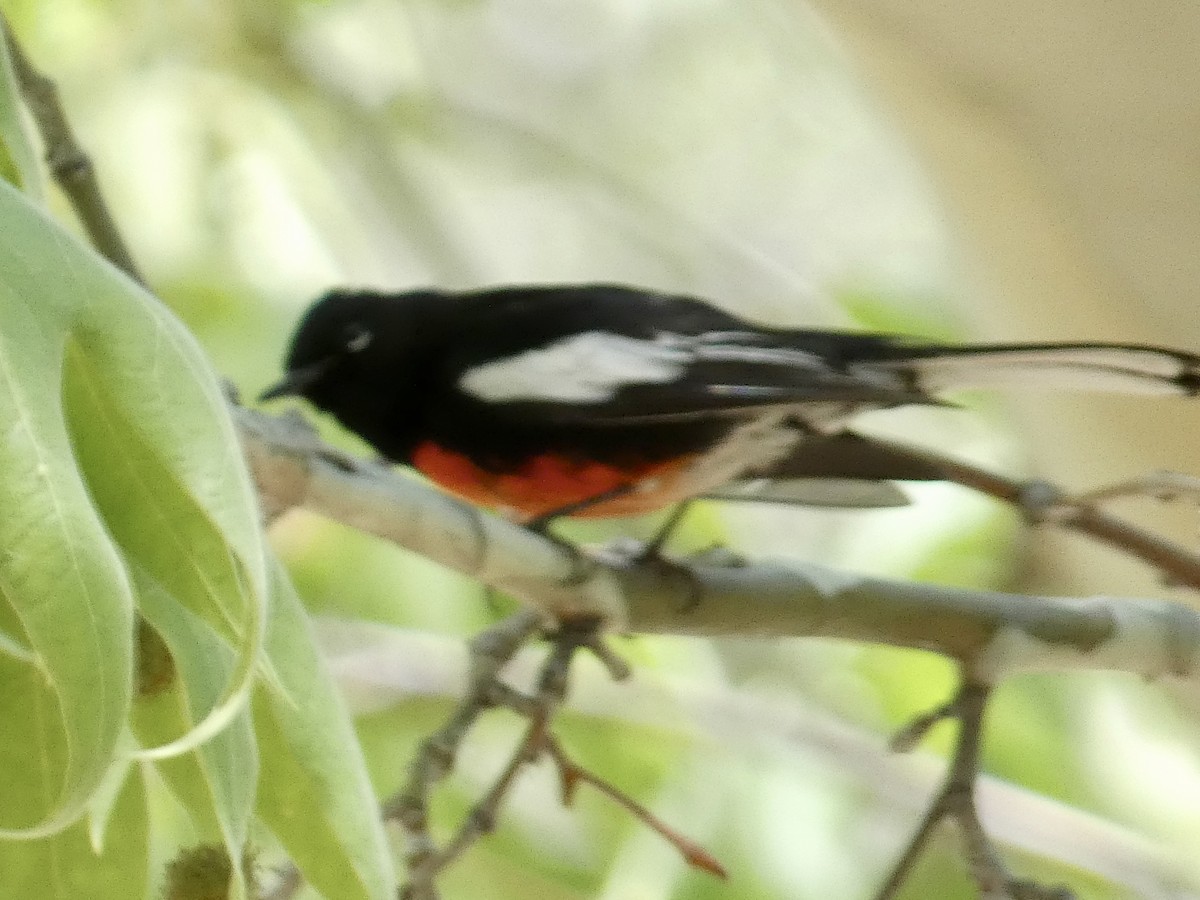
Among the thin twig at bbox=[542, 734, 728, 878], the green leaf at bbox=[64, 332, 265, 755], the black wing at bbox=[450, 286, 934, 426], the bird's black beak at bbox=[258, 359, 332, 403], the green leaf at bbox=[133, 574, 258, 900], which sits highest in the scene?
the green leaf at bbox=[64, 332, 265, 755]

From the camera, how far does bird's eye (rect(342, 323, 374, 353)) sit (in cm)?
71

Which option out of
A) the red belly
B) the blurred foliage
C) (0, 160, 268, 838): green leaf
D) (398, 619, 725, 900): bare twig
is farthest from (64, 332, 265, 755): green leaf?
the blurred foliage

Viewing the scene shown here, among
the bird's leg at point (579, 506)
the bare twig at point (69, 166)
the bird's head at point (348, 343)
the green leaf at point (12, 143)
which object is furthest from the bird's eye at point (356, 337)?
the green leaf at point (12, 143)

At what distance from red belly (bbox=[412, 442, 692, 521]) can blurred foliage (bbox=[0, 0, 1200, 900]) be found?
213 mm

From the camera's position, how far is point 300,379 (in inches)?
27.8

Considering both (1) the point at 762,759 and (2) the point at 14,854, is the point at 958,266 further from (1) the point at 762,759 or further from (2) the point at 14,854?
(2) the point at 14,854

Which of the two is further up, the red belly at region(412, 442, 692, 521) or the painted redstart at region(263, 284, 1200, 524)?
the painted redstart at region(263, 284, 1200, 524)

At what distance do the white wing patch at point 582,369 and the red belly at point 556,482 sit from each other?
4 centimetres

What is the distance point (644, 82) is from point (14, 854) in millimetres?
1153

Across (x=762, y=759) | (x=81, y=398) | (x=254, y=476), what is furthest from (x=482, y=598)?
(x=81, y=398)

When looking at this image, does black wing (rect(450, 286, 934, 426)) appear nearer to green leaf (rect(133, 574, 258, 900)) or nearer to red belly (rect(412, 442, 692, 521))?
red belly (rect(412, 442, 692, 521))

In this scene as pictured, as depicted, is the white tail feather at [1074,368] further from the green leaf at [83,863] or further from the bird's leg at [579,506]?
the green leaf at [83,863]

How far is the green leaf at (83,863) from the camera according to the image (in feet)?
0.92

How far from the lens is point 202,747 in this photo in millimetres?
235
